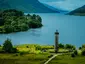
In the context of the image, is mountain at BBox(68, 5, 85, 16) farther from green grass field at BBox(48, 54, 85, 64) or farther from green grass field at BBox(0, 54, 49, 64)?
green grass field at BBox(48, 54, 85, 64)

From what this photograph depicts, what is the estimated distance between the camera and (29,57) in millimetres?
35281

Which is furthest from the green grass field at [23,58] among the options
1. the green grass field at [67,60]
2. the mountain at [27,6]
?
the mountain at [27,6]

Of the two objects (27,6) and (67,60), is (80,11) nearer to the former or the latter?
(27,6)

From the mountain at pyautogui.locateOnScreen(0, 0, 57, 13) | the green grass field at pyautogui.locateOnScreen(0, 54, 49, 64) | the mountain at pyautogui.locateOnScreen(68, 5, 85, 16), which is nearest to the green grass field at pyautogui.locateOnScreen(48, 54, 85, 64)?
the green grass field at pyautogui.locateOnScreen(0, 54, 49, 64)

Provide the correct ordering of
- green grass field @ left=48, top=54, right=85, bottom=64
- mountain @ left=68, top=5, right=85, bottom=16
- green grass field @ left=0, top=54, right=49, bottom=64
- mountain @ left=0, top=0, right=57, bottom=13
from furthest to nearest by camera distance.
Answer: mountain @ left=0, top=0, right=57, bottom=13
mountain @ left=68, top=5, right=85, bottom=16
green grass field @ left=0, top=54, right=49, bottom=64
green grass field @ left=48, top=54, right=85, bottom=64

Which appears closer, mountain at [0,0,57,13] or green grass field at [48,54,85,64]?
green grass field at [48,54,85,64]

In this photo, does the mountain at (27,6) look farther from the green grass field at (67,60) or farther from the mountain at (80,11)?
the green grass field at (67,60)

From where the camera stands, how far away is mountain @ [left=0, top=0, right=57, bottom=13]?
142875 millimetres

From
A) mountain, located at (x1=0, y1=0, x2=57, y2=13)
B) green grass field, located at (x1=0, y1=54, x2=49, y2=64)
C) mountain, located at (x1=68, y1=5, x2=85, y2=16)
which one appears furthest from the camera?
mountain, located at (x1=0, y1=0, x2=57, y2=13)

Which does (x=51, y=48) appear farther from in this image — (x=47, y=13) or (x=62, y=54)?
(x=47, y=13)

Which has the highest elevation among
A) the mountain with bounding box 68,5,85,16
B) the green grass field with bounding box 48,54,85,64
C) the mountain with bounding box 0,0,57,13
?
the mountain with bounding box 0,0,57,13

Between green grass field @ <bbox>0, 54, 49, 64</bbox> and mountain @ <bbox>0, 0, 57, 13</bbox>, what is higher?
mountain @ <bbox>0, 0, 57, 13</bbox>

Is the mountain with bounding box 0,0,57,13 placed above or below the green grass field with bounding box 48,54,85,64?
above

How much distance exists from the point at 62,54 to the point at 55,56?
1.34 meters
